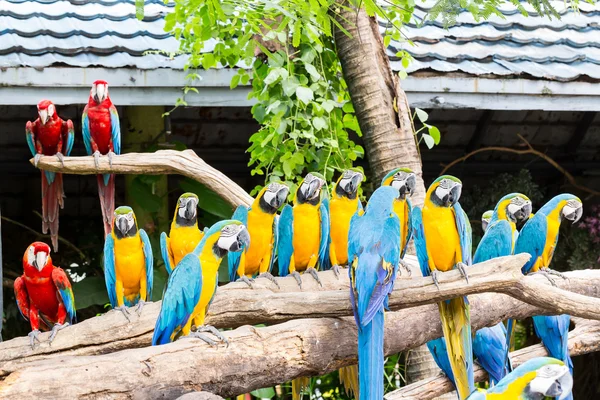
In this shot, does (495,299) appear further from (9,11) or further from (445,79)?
(9,11)

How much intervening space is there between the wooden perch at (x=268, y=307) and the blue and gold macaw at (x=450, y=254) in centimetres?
14

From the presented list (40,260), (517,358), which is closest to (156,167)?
(40,260)

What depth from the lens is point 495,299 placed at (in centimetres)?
367

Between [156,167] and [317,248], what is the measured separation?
915 mm

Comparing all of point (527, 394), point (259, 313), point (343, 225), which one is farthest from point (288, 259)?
point (527, 394)

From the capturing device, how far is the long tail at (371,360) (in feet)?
8.91

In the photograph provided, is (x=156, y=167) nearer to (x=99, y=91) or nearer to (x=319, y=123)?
(x=99, y=91)

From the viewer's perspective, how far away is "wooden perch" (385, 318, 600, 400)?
3.80 m

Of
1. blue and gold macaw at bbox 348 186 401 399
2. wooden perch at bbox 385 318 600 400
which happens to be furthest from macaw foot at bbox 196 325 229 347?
wooden perch at bbox 385 318 600 400

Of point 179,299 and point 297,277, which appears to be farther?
point 297,277

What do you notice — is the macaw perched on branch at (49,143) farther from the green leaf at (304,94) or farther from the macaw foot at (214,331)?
the macaw foot at (214,331)

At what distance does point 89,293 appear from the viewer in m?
5.24

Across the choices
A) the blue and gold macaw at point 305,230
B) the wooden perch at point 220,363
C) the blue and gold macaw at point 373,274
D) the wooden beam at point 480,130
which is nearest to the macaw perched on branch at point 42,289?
the wooden perch at point 220,363

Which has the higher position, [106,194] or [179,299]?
[106,194]
